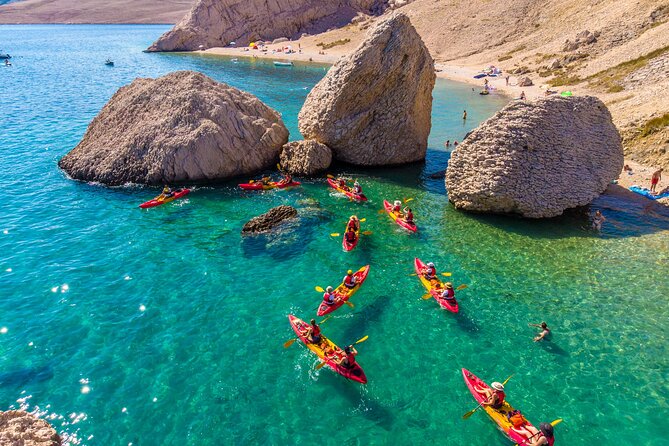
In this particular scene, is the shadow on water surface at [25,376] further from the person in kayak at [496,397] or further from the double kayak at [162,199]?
the person in kayak at [496,397]

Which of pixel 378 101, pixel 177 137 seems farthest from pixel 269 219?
pixel 378 101

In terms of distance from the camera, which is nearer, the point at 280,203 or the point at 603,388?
the point at 603,388

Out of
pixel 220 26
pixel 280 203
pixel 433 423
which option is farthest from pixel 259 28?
pixel 433 423

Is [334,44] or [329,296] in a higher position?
[334,44]

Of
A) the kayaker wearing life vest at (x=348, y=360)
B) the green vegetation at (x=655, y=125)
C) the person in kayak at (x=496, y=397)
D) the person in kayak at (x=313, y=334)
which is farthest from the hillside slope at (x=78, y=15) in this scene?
the person in kayak at (x=496, y=397)

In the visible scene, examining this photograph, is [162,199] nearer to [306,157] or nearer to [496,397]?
[306,157]

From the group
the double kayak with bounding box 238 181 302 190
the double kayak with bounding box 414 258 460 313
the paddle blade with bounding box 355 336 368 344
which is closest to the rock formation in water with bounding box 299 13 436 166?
the double kayak with bounding box 238 181 302 190

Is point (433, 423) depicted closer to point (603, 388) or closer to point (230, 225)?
point (603, 388)
